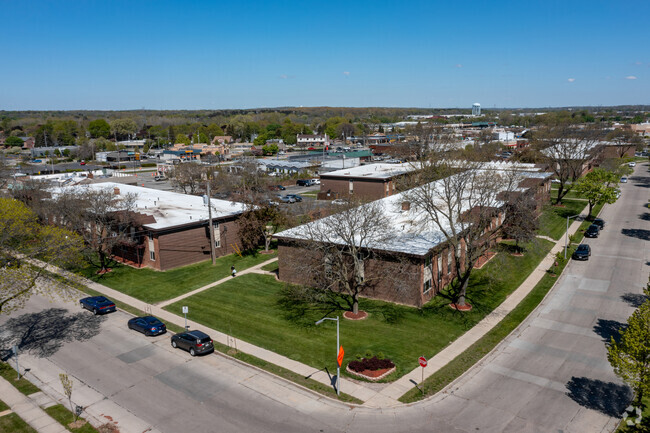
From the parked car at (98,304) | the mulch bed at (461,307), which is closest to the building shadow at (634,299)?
the mulch bed at (461,307)

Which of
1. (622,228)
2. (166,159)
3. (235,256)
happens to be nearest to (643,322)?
(235,256)

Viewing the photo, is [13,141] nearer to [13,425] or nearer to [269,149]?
[269,149]

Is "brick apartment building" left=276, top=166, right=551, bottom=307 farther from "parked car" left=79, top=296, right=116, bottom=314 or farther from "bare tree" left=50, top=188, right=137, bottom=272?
"bare tree" left=50, top=188, right=137, bottom=272

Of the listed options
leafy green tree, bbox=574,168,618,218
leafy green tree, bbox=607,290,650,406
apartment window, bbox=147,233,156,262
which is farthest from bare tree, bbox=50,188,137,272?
leafy green tree, bbox=574,168,618,218

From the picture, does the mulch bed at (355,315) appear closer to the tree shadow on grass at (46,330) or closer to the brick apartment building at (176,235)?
the tree shadow on grass at (46,330)

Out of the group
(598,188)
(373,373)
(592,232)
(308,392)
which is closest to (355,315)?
Answer: (373,373)
